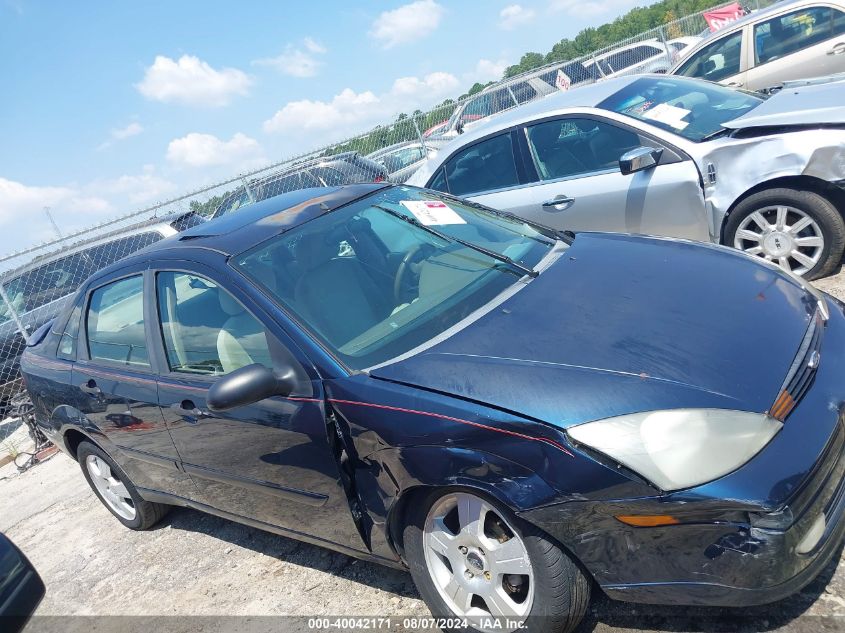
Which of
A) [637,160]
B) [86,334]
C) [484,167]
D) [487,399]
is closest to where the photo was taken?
[487,399]

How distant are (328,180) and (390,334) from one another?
340 inches

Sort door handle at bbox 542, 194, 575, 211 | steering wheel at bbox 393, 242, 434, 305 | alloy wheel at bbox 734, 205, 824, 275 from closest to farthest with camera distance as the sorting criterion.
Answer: steering wheel at bbox 393, 242, 434, 305 → alloy wheel at bbox 734, 205, 824, 275 → door handle at bbox 542, 194, 575, 211

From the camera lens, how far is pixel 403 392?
2.30 metres

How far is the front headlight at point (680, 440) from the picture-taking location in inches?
74.7

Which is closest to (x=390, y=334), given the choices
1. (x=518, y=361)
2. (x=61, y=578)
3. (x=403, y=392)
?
(x=403, y=392)

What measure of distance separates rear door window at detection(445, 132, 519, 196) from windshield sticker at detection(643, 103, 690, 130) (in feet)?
3.57

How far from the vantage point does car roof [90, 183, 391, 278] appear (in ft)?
10.2

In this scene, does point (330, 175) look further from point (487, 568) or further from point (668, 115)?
point (487, 568)

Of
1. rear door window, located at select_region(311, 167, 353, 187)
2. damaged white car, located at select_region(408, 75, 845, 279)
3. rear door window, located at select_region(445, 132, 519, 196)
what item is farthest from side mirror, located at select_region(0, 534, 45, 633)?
rear door window, located at select_region(311, 167, 353, 187)

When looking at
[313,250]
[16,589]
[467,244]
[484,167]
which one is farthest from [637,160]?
[16,589]

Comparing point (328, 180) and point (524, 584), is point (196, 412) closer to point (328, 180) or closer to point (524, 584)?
point (524, 584)

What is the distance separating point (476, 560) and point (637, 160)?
3.17m

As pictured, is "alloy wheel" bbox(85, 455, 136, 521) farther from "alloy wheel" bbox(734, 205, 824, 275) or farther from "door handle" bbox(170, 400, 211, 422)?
"alloy wheel" bbox(734, 205, 824, 275)

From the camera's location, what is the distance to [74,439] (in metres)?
4.34
